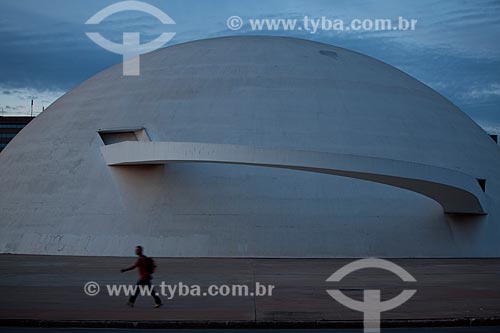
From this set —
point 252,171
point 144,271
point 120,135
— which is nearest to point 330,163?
point 252,171

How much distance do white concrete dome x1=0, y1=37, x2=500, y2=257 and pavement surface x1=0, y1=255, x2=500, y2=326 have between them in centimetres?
162

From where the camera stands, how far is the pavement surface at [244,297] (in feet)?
38.2

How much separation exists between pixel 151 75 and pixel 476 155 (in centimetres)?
1412

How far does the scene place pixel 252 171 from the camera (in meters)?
25.4

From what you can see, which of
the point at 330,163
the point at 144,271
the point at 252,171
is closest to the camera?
the point at 144,271

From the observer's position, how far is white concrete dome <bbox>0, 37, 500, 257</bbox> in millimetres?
24141

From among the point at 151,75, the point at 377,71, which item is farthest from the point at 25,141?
the point at 377,71

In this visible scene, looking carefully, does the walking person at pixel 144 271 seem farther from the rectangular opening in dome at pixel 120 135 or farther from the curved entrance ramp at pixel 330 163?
the rectangular opening in dome at pixel 120 135

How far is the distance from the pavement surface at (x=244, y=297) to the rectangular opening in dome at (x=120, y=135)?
5578mm

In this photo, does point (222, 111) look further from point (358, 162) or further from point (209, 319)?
point (209, 319)

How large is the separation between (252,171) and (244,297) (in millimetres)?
11176

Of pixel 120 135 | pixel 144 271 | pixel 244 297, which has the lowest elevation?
pixel 244 297

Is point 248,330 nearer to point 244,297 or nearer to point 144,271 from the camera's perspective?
point 144,271

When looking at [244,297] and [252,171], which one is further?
[252,171]
